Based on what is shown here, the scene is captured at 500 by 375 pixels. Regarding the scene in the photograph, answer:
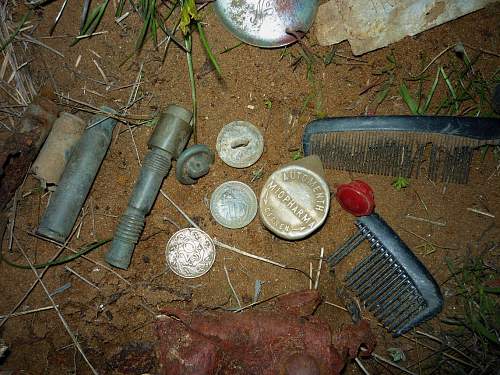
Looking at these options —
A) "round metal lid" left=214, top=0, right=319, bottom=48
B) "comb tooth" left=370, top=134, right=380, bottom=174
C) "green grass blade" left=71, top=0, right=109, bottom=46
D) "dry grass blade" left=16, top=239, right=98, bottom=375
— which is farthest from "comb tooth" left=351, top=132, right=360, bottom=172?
"dry grass blade" left=16, top=239, right=98, bottom=375

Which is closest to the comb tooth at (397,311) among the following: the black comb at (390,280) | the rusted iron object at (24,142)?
the black comb at (390,280)

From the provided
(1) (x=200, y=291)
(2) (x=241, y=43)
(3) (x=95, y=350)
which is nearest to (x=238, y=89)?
(2) (x=241, y=43)

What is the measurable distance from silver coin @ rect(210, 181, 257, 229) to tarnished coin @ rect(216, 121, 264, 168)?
0.55ft

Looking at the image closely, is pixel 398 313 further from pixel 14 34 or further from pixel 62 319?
pixel 14 34

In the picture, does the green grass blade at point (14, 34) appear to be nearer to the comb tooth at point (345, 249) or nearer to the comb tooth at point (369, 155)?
the comb tooth at point (369, 155)

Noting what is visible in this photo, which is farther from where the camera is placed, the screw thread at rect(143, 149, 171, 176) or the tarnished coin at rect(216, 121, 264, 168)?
the tarnished coin at rect(216, 121, 264, 168)

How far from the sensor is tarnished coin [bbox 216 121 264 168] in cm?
299

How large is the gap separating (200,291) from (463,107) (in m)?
2.34

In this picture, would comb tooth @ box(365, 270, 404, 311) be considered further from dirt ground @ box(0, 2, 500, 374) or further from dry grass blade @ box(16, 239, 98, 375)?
dry grass blade @ box(16, 239, 98, 375)

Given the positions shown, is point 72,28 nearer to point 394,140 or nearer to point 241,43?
point 241,43

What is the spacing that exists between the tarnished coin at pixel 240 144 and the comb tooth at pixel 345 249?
889 millimetres

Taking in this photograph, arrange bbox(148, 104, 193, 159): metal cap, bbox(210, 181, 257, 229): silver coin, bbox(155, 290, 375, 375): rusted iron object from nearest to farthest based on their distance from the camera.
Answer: bbox(155, 290, 375, 375): rusted iron object < bbox(148, 104, 193, 159): metal cap < bbox(210, 181, 257, 229): silver coin

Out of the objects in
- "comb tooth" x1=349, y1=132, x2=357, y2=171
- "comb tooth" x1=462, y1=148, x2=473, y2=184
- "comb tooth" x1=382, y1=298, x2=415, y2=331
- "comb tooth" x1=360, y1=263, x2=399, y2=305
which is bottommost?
"comb tooth" x1=382, y1=298, x2=415, y2=331

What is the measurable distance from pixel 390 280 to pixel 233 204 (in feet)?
3.99
